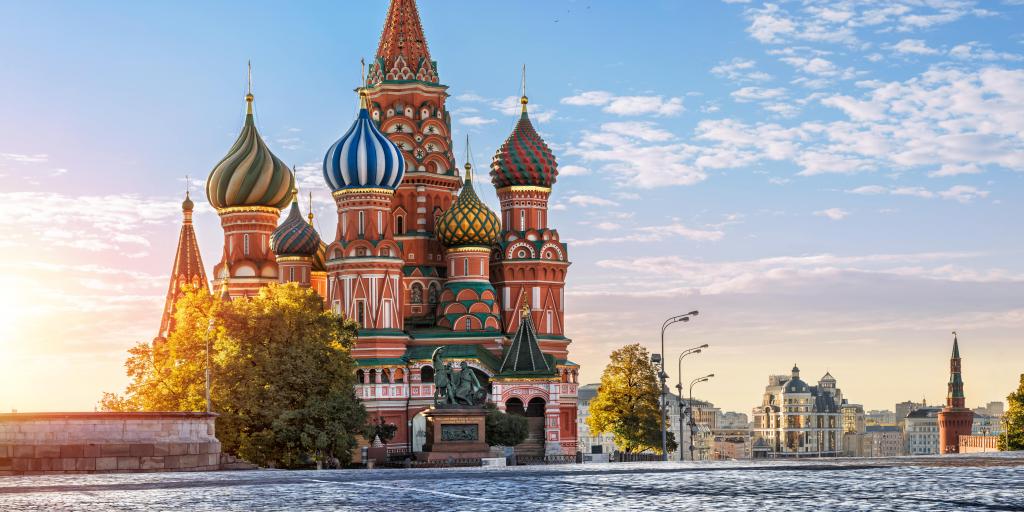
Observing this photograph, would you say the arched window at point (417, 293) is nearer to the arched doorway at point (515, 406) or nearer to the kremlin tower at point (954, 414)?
the arched doorway at point (515, 406)

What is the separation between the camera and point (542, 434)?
202ft

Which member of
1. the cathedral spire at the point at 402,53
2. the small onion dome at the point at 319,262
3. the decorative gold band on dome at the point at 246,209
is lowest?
the small onion dome at the point at 319,262

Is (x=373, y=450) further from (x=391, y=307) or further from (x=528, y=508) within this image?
(x=528, y=508)

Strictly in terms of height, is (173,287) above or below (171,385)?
above

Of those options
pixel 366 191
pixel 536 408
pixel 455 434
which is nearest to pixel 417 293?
pixel 366 191

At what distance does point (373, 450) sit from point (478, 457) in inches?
668

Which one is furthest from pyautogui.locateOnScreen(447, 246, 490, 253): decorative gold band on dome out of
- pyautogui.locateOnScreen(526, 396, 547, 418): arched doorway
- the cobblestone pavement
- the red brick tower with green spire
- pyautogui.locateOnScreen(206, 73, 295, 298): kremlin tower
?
the cobblestone pavement

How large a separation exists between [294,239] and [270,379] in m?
28.1

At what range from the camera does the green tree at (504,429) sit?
55.7 m

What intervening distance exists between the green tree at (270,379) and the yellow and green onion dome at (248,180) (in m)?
23.2

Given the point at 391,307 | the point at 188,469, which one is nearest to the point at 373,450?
the point at 391,307

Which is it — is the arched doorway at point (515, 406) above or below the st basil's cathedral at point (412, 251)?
below

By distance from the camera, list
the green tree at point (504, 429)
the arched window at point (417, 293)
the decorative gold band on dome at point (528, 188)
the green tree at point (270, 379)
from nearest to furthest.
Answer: the green tree at point (270, 379), the green tree at point (504, 429), the arched window at point (417, 293), the decorative gold band on dome at point (528, 188)

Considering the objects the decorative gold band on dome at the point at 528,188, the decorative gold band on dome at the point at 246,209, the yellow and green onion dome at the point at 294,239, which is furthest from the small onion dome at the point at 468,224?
the decorative gold band on dome at the point at 246,209
